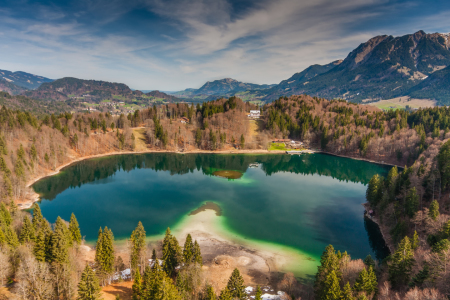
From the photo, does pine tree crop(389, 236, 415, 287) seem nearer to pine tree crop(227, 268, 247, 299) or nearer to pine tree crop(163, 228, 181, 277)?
pine tree crop(227, 268, 247, 299)

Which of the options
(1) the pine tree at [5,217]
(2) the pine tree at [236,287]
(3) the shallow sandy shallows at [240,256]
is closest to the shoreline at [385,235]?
(3) the shallow sandy shallows at [240,256]

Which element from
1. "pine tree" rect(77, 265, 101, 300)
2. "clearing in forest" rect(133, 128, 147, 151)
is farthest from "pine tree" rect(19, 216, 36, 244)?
"clearing in forest" rect(133, 128, 147, 151)

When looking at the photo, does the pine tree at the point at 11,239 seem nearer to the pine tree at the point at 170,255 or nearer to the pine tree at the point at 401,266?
the pine tree at the point at 170,255

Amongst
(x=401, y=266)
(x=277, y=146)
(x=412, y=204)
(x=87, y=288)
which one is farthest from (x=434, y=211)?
(x=277, y=146)

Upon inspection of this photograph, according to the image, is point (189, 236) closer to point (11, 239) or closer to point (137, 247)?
point (137, 247)

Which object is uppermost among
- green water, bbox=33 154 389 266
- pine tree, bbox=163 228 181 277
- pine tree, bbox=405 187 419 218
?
pine tree, bbox=405 187 419 218

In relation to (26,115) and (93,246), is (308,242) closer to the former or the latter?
(93,246)
